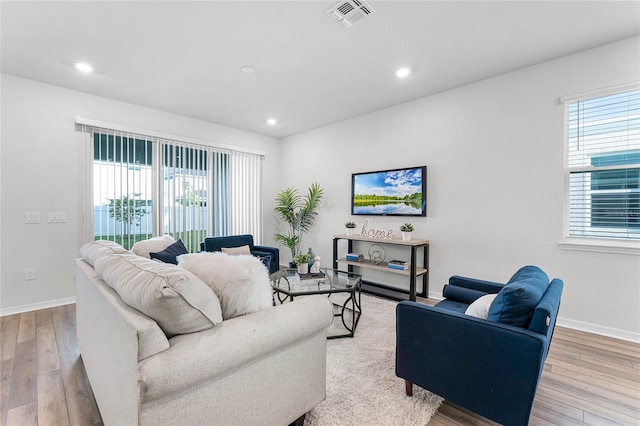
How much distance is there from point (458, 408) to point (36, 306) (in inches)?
180

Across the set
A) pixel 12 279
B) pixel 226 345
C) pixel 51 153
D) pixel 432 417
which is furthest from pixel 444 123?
pixel 12 279

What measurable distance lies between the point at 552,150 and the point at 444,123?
122cm

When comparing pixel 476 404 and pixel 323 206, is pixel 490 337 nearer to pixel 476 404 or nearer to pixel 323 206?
pixel 476 404

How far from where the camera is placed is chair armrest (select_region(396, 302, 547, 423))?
135 cm

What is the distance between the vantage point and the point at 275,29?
2.46 m

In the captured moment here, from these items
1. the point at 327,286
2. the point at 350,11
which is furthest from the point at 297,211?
the point at 350,11

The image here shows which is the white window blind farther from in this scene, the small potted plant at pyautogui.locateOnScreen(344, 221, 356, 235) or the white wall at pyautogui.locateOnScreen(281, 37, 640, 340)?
the small potted plant at pyautogui.locateOnScreen(344, 221, 356, 235)

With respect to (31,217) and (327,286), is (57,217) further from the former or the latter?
(327,286)

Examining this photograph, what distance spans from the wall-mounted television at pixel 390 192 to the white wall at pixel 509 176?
0.38 feet

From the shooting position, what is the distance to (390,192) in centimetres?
426

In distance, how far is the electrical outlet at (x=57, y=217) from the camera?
354 centimetres

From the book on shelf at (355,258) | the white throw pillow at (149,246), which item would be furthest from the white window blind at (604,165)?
the white throw pillow at (149,246)

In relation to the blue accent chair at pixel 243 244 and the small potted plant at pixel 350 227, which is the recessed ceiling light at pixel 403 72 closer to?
the small potted plant at pixel 350 227

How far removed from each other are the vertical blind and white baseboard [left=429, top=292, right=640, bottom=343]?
472 centimetres
